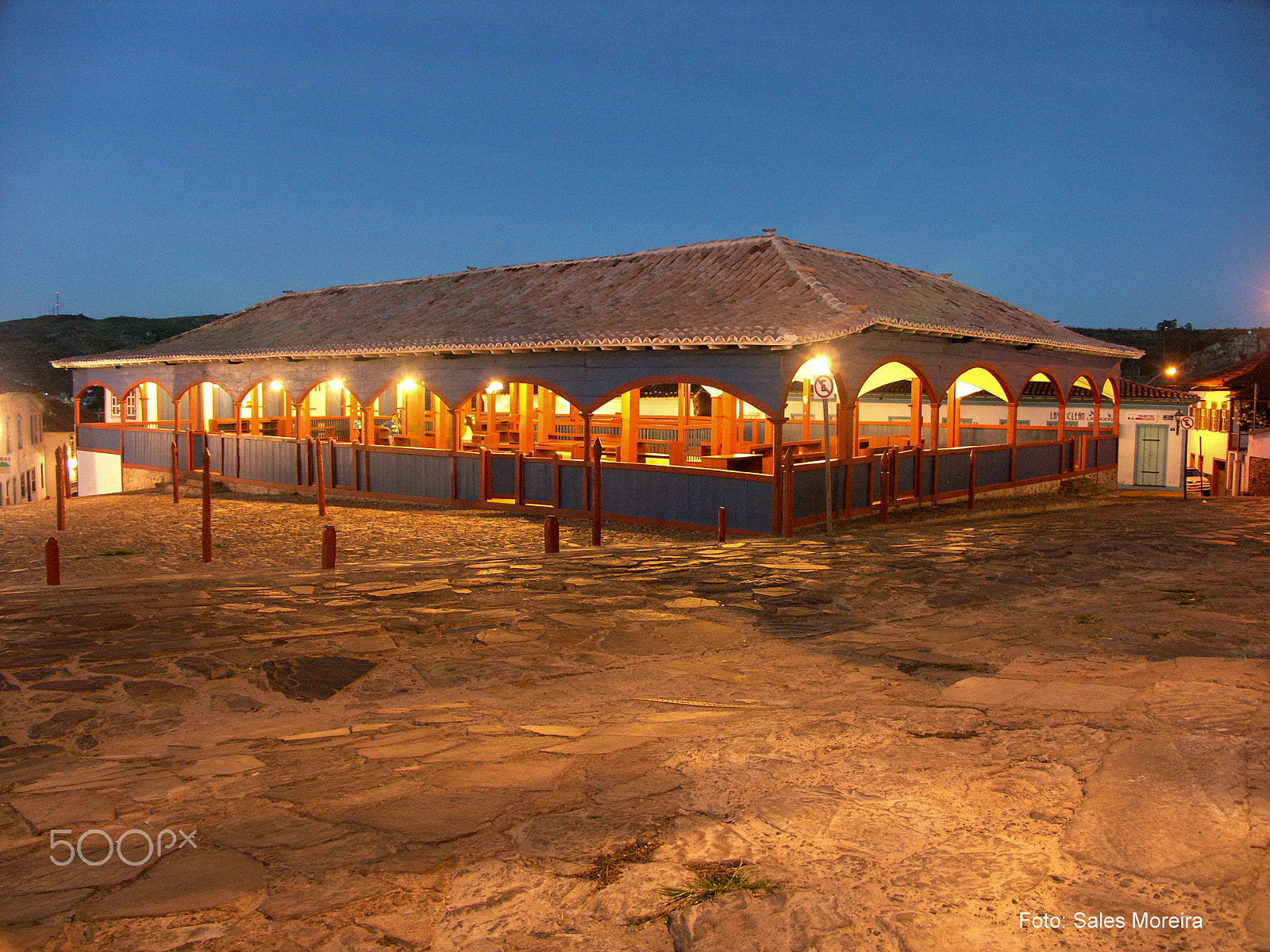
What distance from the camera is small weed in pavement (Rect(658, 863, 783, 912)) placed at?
304 centimetres

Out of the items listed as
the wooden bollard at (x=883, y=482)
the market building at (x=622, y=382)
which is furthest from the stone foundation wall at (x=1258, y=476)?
the wooden bollard at (x=883, y=482)

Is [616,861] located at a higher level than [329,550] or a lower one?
lower

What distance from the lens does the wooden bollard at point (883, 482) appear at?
15227 mm

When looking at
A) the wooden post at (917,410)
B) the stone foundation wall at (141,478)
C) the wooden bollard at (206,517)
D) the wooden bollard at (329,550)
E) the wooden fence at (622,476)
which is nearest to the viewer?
the wooden bollard at (329,550)

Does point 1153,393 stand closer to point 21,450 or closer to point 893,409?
point 893,409

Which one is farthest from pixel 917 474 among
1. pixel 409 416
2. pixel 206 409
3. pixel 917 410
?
pixel 206 409

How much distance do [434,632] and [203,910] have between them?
168 inches

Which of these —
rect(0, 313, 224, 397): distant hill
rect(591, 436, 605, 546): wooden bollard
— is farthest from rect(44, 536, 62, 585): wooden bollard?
rect(0, 313, 224, 397): distant hill

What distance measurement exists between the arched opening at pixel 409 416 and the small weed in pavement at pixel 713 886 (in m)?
16.0

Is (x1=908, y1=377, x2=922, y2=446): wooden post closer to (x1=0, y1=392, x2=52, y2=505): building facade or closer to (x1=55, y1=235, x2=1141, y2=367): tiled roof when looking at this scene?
(x1=55, y1=235, x2=1141, y2=367): tiled roof

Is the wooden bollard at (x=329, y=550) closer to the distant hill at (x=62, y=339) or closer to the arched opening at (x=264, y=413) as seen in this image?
the arched opening at (x=264, y=413)

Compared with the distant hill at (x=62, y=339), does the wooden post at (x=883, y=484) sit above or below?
below

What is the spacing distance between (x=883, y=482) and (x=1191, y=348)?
7735 centimetres

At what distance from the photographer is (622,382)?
1584 cm
